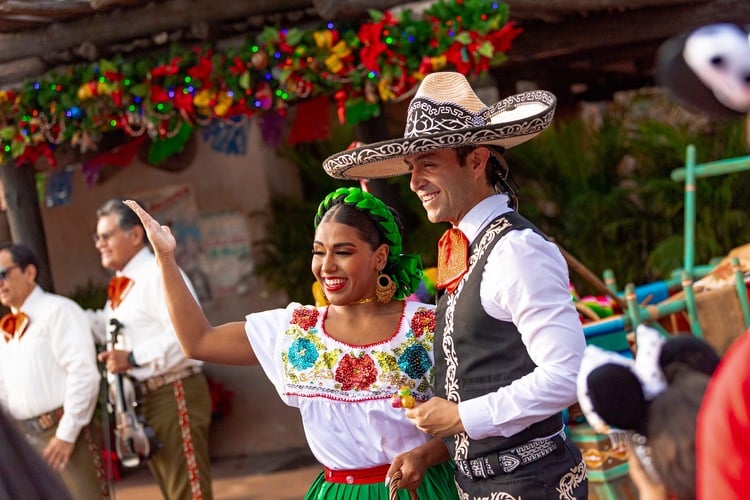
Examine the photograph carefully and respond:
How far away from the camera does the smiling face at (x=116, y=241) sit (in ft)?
17.0

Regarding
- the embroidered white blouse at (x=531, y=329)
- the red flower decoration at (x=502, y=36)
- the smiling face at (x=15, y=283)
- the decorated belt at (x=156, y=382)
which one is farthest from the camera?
the red flower decoration at (x=502, y=36)

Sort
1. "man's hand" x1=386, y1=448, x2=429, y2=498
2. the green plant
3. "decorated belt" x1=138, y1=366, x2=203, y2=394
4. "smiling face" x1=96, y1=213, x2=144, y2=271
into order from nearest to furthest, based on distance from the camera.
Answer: "man's hand" x1=386, y1=448, x2=429, y2=498 → "decorated belt" x1=138, y1=366, x2=203, y2=394 → "smiling face" x1=96, y1=213, x2=144, y2=271 → the green plant

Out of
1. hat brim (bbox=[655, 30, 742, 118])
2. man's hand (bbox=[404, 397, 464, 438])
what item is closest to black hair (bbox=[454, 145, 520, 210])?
man's hand (bbox=[404, 397, 464, 438])

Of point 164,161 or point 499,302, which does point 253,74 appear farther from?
point 499,302

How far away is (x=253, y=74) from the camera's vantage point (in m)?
6.26

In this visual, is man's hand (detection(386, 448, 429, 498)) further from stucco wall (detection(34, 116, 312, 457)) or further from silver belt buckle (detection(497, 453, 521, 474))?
stucco wall (detection(34, 116, 312, 457))

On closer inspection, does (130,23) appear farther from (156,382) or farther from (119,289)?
(156,382)

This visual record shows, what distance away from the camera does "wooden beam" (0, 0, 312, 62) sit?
6269 mm

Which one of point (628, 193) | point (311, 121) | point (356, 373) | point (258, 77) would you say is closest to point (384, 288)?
point (356, 373)

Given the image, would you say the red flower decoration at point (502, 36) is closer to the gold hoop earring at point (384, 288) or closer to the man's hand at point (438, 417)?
the gold hoop earring at point (384, 288)

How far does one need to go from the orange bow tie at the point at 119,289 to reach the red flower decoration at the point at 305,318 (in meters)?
2.22

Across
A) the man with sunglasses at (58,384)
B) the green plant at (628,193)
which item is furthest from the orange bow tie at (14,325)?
the green plant at (628,193)

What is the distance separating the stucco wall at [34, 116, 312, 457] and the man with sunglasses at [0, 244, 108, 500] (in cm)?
279

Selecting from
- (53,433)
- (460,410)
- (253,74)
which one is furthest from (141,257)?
(460,410)
